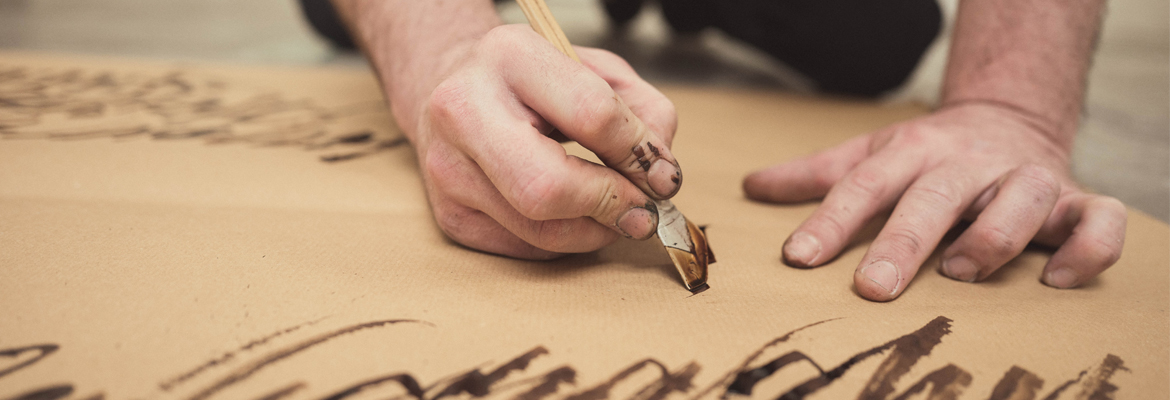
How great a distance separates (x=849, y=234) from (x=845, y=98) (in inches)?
37.9

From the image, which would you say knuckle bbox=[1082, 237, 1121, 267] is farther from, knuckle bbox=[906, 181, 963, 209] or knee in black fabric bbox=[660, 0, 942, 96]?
knee in black fabric bbox=[660, 0, 942, 96]

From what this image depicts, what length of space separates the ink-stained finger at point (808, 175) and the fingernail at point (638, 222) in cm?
29

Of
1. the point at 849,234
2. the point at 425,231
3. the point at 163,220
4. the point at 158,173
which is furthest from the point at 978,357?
the point at 158,173

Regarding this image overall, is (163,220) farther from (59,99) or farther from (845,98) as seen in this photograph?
(845,98)

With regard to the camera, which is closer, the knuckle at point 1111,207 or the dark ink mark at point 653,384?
the dark ink mark at point 653,384

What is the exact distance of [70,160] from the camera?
71cm

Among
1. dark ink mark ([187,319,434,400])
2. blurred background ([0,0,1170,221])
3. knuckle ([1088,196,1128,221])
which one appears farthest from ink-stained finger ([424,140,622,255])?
blurred background ([0,0,1170,221])

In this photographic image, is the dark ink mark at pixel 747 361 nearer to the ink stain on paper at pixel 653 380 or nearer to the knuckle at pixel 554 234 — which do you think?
the ink stain on paper at pixel 653 380

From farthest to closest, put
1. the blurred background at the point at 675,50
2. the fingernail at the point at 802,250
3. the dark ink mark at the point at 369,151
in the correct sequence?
the blurred background at the point at 675,50, the dark ink mark at the point at 369,151, the fingernail at the point at 802,250

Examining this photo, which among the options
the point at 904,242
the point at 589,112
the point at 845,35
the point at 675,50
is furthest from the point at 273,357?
the point at 675,50

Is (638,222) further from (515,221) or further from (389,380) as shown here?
(389,380)

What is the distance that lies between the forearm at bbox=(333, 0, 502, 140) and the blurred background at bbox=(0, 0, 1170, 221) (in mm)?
899

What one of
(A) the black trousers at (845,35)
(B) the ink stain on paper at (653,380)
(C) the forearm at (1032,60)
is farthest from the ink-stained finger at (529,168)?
(A) the black trousers at (845,35)

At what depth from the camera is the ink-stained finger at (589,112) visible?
422mm
